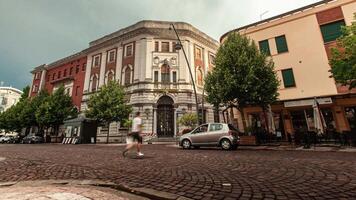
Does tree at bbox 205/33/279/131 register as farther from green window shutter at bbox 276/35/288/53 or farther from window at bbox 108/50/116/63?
window at bbox 108/50/116/63

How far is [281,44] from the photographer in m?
18.2

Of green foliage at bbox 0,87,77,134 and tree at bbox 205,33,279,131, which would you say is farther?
green foliage at bbox 0,87,77,134

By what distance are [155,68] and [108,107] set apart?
8.37 m

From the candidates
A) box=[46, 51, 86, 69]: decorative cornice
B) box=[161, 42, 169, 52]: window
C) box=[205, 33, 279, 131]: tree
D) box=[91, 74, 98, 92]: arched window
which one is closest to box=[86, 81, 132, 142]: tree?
box=[91, 74, 98, 92]: arched window

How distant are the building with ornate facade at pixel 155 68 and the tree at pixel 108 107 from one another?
247cm

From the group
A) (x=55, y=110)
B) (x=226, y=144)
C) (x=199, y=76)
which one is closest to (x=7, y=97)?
(x=55, y=110)

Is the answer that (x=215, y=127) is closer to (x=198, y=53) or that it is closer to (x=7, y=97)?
(x=198, y=53)

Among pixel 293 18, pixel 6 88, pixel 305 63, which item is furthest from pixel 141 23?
pixel 6 88

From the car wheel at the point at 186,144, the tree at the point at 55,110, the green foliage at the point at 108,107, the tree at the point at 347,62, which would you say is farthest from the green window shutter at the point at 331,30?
the tree at the point at 55,110

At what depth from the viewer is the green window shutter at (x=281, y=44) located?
18.0 metres

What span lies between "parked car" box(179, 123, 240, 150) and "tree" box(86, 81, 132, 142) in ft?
40.8

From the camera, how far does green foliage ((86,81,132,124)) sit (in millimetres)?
23406

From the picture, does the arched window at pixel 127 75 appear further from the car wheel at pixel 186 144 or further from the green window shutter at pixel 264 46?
the green window shutter at pixel 264 46

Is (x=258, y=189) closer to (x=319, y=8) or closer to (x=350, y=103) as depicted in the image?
(x=350, y=103)
